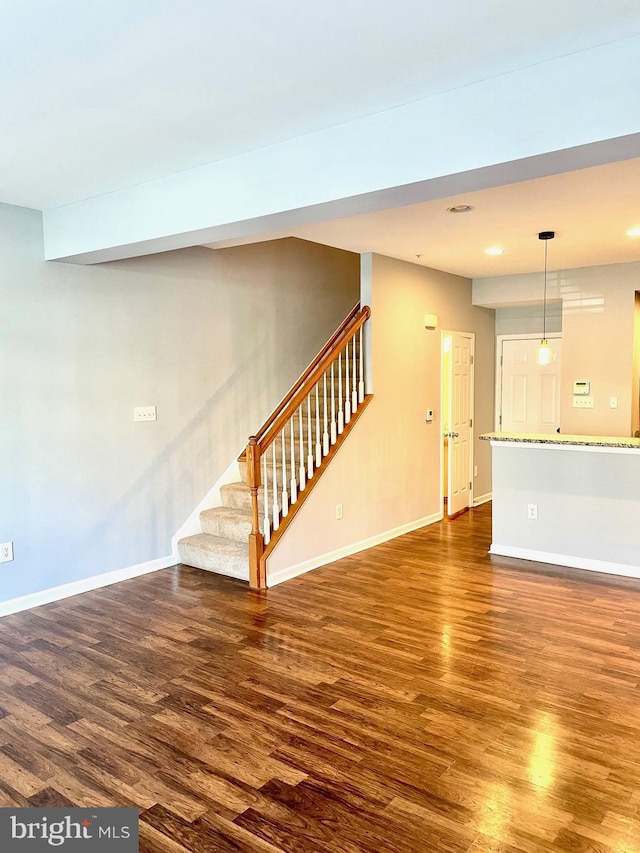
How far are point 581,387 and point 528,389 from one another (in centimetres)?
109

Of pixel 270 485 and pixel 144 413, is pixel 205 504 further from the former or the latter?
pixel 144 413

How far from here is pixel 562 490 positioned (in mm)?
4910

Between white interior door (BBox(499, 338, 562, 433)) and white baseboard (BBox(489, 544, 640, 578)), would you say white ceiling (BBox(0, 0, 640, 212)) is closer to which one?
white baseboard (BBox(489, 544, 640, 578))

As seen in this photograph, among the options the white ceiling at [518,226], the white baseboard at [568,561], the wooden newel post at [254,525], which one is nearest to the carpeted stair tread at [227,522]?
the wooden newel post at [254,525]

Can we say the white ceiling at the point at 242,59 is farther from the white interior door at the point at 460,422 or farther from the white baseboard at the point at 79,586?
the white interior door at the point at 460,422

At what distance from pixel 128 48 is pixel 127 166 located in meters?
1.22

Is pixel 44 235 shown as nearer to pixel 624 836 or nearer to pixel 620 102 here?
pixel 620 102

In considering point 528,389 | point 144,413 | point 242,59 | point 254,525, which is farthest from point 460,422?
point 242,59

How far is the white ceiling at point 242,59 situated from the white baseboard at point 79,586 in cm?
276

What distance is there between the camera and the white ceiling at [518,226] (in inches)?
138

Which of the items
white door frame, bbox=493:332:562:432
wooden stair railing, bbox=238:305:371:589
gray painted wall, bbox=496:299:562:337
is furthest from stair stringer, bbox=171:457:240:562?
gray painted wall, bbox=496:299:562:337

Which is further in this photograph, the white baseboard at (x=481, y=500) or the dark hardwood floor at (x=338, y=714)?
the white baseboard at (x=481, y=500)

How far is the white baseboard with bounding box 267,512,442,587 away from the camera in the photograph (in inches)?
183

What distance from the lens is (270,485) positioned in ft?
16.5
